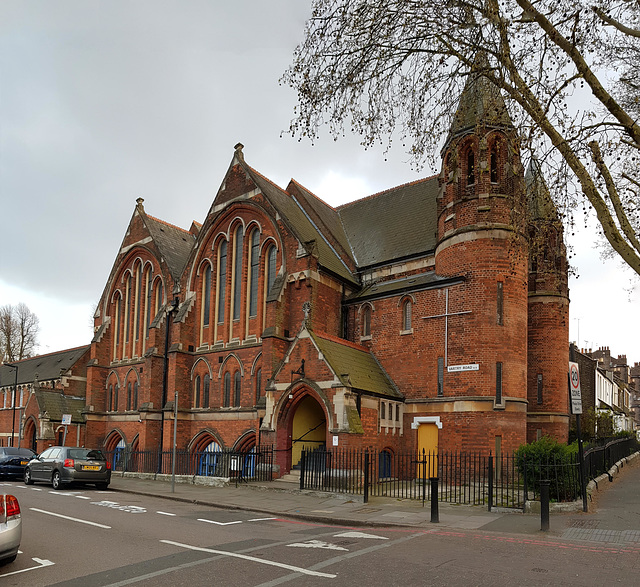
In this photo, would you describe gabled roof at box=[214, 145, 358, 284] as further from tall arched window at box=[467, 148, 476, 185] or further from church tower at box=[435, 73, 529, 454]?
tall arched window at box=[467, 148, 476, 185]

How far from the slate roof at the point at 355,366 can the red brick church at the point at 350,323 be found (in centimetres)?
10

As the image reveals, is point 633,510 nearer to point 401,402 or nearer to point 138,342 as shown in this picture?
point 401,402

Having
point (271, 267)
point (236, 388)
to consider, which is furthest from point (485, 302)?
point (236, 388)

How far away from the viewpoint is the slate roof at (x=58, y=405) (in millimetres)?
37969

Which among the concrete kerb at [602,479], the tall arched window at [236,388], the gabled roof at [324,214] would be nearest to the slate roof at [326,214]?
the gabled roof at [324,214]

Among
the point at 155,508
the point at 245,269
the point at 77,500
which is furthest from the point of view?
the point at 245,269

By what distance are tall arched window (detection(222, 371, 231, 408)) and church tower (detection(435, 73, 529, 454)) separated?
10779 mm

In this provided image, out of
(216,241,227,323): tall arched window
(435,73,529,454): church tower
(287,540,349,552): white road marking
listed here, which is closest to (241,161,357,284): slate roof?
(216,241,227,323): tall arched window

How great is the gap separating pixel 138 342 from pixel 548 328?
22.5 m

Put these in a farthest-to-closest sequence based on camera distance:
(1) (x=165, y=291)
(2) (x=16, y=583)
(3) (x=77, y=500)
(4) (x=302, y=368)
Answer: (1) (x=165, y=291) < (4) (x=302, y=368) < (3) (x=77, y=500) < (2) (x=16, y=583)

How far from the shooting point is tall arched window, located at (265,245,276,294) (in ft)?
93.3

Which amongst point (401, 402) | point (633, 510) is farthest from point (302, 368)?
point (633, 510)

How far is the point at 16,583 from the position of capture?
25.0ft

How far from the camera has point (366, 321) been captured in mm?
27109
